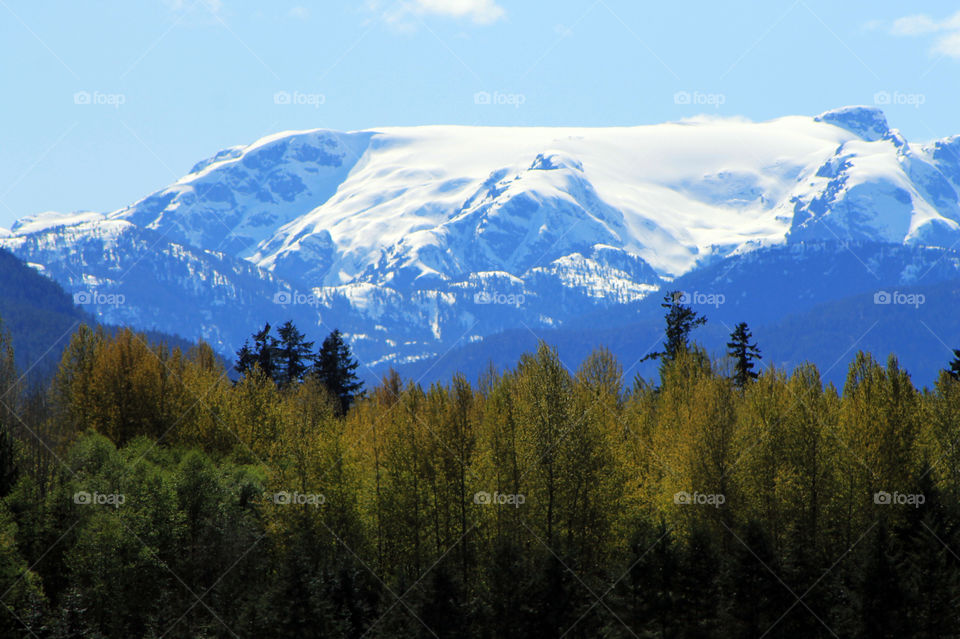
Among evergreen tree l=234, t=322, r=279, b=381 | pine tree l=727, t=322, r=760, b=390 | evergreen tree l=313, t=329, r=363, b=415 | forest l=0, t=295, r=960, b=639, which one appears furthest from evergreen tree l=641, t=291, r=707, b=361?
evergreen tree l=234, t=322, r=279, b=381

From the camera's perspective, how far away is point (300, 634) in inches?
2013

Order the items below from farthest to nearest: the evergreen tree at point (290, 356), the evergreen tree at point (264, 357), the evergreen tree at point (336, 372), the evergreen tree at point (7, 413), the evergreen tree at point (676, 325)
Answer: the evergreen tree at point (290, 356) < the evergreen tree at point (264, 357) < the evergreen tree at point (336, 372) < the evergreen tree at point (676, 325) < the evergreen tree at point (7, 413)

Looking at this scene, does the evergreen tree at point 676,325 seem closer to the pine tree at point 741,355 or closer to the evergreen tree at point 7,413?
the pine tree at point 741,355

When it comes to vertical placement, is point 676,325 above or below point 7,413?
above

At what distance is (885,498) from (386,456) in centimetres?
3127

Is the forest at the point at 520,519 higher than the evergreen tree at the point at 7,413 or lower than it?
lower

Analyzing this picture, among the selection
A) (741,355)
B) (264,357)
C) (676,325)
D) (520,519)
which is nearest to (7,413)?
(520,519)

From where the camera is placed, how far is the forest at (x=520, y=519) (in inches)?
2047

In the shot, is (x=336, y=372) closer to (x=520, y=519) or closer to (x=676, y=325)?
(x=676, y=325)

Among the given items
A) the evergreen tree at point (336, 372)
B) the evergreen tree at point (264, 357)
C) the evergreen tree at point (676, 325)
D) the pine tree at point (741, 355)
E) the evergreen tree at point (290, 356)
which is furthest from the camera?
the evergreen tree at point (290, 356)

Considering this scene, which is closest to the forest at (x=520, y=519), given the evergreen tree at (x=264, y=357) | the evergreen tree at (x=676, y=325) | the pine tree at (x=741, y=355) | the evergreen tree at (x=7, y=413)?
the evergreen tree at (x=7, y=413)

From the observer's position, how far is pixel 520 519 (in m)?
58.3

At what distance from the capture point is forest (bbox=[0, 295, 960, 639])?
52.0m

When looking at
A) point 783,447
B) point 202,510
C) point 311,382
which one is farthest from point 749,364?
point 202,510
